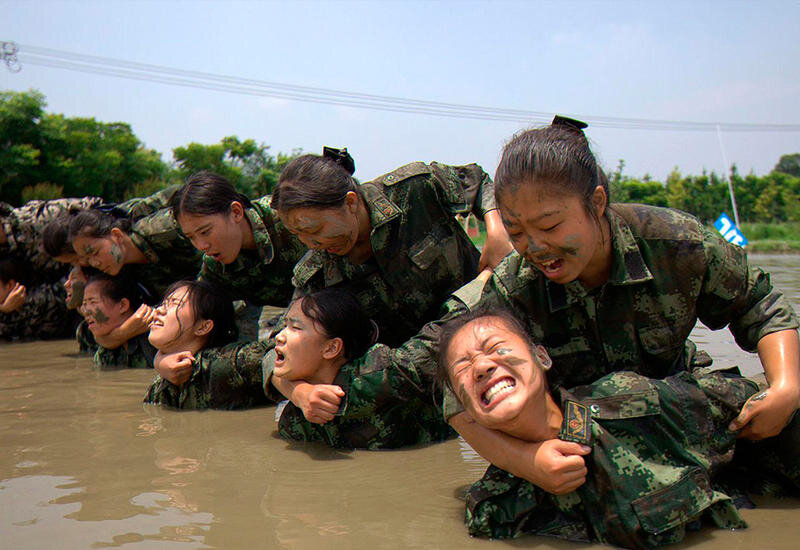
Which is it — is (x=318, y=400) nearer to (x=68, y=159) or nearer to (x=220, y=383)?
(x=220, y=383)

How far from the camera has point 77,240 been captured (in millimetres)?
5324

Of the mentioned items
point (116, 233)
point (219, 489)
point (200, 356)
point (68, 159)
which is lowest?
point (219, 489)

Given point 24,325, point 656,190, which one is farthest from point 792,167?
point 24,325

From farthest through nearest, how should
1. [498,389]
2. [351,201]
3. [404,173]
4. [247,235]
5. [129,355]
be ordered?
[129,355], [247,235], [404,173], [351,201], [498,389]

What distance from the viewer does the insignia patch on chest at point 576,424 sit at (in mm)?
2367

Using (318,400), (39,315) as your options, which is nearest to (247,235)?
(318,400)

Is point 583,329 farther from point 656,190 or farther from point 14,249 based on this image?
point 656,190

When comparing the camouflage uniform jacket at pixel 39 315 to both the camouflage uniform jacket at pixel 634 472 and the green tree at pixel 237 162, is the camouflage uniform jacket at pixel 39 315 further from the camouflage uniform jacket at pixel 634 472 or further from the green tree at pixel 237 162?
the green tree at pixel 237 162

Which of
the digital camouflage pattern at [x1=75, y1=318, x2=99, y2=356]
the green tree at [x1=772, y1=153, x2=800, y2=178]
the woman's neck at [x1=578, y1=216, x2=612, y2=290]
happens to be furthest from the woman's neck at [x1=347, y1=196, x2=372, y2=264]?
the green tree at [x1=772, y1=153, x2=800, y2=178]

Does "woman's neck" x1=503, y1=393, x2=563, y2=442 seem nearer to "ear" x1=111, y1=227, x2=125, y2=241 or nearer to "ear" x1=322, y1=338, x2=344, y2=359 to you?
"ear" x1=322, y1=338, x2=344, y2=359

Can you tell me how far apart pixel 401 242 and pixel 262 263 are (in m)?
1.24

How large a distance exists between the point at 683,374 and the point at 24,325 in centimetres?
658

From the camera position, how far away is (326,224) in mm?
3660

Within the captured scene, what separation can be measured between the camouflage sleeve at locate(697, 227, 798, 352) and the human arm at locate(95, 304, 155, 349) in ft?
13.2
